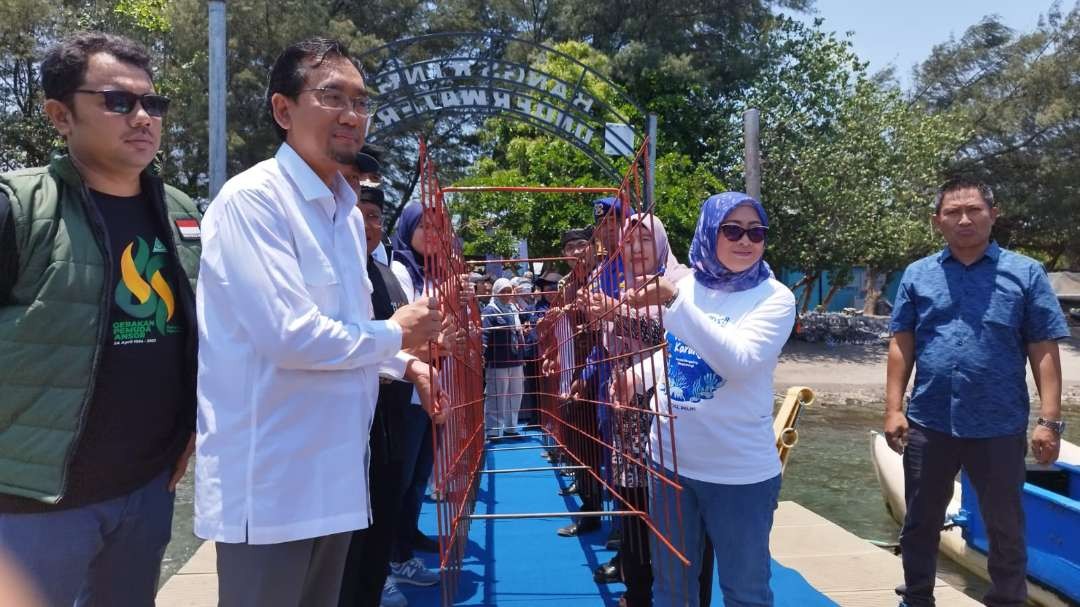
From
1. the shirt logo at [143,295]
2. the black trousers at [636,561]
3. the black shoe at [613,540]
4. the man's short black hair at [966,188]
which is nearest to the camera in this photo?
the shirt logo at [143,295]

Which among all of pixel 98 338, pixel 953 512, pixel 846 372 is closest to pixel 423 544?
pixel 98 338

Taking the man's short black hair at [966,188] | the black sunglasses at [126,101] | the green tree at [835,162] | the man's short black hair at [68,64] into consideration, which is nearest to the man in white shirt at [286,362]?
the black sunglasses at [126,101]

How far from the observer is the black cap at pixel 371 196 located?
309 cm

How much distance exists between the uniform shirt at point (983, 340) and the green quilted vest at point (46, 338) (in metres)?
3.10

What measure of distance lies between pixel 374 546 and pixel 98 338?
1.20m

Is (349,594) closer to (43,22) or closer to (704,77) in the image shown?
(704,77)

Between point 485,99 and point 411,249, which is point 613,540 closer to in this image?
point 411,249

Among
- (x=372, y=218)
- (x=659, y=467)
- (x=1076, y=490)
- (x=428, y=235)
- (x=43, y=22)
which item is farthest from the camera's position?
(x=43, y=22)

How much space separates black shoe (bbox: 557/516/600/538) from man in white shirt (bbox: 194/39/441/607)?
2807 millimetres

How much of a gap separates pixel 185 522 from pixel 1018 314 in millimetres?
5172

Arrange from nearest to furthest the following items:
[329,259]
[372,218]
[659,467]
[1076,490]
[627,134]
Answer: [329,259] → [659,467] → [372,218] → [1076,490] → [627,134]

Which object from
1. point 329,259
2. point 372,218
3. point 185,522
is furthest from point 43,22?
point 329,259

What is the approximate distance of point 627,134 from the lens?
369 inches

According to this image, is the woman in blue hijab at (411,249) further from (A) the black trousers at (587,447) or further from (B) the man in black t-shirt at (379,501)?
(A) the black trousers at (587,447)
